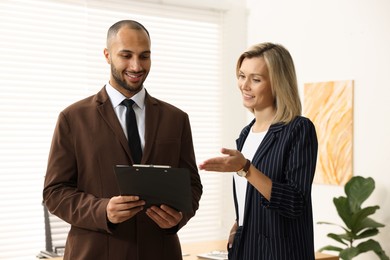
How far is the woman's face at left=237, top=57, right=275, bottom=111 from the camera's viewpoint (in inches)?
98.5

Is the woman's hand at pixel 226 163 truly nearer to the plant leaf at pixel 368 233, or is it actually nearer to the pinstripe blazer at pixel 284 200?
the pinstripe blazer at pixel 284 200

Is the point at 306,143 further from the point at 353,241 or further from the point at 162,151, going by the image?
the point at 353,241

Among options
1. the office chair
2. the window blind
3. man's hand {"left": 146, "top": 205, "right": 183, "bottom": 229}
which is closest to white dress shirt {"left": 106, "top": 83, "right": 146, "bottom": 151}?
man's hand {"left": 146, "top": 205, "right": 183, "bottom": 229}

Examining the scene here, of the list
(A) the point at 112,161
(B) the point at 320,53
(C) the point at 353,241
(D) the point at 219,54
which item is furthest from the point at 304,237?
(D) the point at 219,54

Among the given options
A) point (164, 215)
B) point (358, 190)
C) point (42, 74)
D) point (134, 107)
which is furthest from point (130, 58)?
point (42, 74)

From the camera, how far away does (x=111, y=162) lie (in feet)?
7.60

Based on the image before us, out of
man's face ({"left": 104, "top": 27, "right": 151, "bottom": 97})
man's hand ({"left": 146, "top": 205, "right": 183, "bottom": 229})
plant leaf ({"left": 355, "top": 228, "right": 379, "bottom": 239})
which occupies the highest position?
man's face ({"left": 104, "top": 27, "right": 151, "bottom": 97})

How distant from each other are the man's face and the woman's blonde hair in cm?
50

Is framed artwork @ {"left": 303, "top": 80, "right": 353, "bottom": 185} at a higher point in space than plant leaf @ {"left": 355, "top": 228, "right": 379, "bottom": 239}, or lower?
higher

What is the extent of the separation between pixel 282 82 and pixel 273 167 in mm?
353

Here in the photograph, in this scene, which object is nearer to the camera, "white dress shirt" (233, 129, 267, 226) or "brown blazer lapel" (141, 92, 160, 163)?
"brown blazer lapel" (141, 92, 160, 163)

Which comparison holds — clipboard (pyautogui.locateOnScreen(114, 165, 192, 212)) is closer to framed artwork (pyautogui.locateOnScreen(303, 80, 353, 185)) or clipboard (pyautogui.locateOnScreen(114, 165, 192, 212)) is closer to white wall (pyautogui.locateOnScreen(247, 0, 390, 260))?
white wall (pyautogui.locateOnScreen(247, 0, 390, 260))

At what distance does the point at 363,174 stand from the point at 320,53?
1246 millimetres

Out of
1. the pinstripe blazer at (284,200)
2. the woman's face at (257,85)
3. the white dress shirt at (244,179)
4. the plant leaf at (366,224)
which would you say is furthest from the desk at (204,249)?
the woman's face at (257,85)
